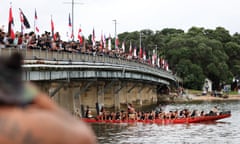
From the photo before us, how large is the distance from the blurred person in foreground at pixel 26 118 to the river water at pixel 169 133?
113ft

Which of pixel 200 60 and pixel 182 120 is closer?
pixel 182 120

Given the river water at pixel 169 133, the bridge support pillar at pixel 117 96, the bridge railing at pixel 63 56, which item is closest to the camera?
the bridge railing at pixel 63 56

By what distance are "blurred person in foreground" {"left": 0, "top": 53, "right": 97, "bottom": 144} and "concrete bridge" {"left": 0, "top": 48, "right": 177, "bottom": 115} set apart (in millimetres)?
27207

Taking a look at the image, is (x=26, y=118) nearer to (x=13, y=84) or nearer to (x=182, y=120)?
(x=13, y=84)

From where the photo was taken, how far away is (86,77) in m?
55.3

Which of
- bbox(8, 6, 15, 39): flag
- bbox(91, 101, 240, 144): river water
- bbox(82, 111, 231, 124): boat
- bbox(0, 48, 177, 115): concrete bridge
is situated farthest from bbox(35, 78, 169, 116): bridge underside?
bbox(8, 6, 15, 39): flag

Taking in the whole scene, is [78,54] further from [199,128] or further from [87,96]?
[87,96]

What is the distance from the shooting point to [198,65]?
135 meters

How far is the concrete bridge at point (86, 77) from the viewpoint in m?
38.0

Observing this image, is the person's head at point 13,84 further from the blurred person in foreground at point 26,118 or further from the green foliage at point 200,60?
the green foliage at point 200,60

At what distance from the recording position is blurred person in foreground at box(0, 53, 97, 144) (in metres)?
2.17

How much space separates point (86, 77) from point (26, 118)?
53.2 metres

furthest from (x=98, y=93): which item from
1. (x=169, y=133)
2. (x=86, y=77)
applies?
(x=169, y=133)

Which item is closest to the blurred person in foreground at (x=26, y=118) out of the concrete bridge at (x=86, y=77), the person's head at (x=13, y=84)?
the person's head at (x=13, y=84)
